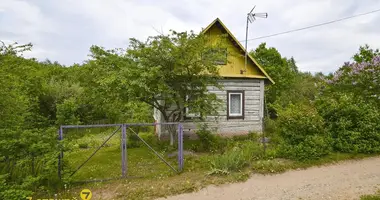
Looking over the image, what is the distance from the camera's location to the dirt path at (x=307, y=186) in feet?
16.2

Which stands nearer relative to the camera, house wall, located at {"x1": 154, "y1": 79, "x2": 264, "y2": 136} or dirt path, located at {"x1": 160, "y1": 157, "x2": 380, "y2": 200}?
dirt path, located at {"x1": 160, "y1": 157, "x2": 380, "y2": 200}

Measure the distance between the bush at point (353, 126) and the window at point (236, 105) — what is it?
402 centimetres

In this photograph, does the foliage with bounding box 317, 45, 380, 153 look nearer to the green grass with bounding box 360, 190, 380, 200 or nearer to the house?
the green grass with bounding box 360, 190, 380, 200

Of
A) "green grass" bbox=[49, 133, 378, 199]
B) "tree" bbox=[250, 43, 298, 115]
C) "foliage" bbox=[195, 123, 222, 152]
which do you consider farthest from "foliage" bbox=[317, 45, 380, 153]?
"tree" bbox=[250, 43, 298, 115]

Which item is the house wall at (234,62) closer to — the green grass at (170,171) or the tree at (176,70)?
the tree at (176,70)

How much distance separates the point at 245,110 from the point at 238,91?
1066mm

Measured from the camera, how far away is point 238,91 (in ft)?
35.9

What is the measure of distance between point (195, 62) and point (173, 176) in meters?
3.83

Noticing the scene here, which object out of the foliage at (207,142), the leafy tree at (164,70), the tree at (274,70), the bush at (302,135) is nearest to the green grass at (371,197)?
the bush at (302,135)

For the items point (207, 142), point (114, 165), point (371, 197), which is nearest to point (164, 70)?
point (207, 142)

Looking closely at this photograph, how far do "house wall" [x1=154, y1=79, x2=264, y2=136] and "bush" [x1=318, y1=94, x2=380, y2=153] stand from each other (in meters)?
3.70

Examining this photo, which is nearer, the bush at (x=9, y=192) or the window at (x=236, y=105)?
the bush at (x=9, y=192)

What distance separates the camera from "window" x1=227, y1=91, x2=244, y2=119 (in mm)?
10930

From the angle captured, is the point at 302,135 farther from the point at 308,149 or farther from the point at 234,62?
the point at 234,62
